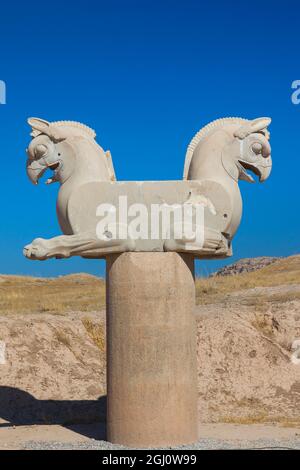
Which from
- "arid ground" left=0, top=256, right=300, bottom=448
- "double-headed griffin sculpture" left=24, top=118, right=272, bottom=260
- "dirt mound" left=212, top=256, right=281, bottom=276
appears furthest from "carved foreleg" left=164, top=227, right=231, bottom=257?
"dirt mound" left=212, top=256, right=281, bottom=276

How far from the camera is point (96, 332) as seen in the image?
1504cm

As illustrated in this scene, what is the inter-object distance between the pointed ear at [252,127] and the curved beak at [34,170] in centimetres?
274

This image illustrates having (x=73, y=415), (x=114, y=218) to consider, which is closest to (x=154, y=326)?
(x=114, y=218)

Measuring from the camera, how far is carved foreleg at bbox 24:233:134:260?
862 centimetres

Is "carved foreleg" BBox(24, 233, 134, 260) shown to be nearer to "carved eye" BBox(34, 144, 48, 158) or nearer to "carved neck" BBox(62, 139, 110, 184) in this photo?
"carved neck" BBox(62, 139, 110, 184)

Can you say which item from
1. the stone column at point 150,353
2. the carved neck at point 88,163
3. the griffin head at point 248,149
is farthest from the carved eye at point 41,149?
the griffin head at point 248,149

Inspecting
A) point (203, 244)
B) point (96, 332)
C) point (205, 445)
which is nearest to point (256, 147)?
point (203, 244)

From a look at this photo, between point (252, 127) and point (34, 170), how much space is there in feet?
10.2

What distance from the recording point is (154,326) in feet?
28.2

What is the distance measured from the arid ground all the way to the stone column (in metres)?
2.29

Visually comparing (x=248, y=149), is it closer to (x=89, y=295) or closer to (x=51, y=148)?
(x=51, y=148)

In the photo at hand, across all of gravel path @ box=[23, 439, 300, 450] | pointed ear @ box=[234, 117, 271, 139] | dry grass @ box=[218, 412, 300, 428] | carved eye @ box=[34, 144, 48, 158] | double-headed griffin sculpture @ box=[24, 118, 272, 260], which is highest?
pointed ear @ box=[234, 117, 271, 139]

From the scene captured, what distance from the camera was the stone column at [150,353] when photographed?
28.0ft

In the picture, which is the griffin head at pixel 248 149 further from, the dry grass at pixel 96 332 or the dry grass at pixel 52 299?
the dry grass at pixel 52 299
